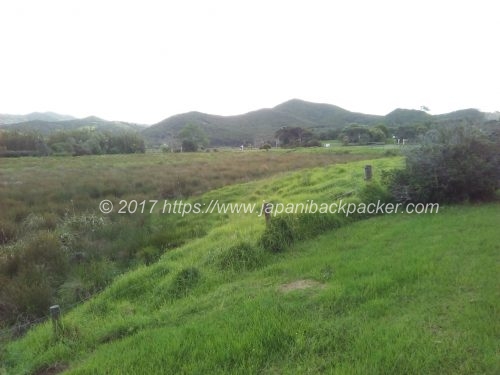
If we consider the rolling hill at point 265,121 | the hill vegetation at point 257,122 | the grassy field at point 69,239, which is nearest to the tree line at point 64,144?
the hill vegetation at point 257,122

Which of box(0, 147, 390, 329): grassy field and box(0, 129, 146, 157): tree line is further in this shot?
box(0, 129, 146, 157): tree line

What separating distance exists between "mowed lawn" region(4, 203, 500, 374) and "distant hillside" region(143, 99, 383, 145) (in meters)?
125

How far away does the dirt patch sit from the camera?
612 centimetres

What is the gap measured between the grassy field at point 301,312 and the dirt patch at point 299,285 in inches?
1.3

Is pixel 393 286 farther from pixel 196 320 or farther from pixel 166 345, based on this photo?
pixel 166 345

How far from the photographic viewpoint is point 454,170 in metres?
11.0

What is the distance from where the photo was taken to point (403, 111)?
154750 millimetres

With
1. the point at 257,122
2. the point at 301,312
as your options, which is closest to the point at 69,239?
the point at 301,312

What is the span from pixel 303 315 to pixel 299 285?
1.19 m

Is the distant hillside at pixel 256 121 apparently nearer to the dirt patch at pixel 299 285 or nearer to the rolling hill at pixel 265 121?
the rolling hill at pixel 265 121

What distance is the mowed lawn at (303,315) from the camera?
4.11m

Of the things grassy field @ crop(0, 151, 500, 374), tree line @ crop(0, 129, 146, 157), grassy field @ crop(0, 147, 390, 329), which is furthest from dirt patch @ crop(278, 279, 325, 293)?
tree line @ crop(0, 129, 146, 157)

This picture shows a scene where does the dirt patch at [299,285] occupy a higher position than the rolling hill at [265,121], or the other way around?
the rolling hill at [265,121]

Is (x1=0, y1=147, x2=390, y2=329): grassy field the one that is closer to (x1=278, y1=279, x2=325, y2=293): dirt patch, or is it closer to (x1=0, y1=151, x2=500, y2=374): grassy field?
(x1=0, y1=151, x2=500, y2=374): grassy field
